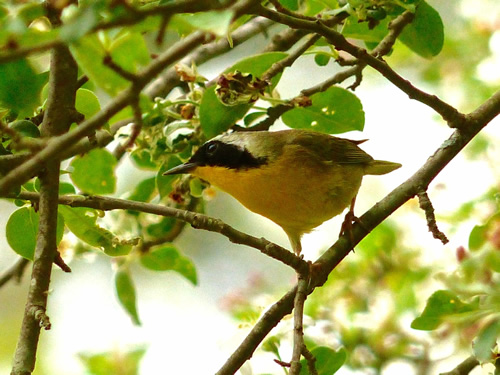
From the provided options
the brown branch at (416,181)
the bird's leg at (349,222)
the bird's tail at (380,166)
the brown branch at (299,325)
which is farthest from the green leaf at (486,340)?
the bird's tail at (380,166)

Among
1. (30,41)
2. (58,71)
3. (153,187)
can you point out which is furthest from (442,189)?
(30,41)

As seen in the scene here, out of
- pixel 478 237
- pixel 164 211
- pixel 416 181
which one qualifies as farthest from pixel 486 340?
pixel 416 181

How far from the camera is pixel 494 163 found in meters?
3.64

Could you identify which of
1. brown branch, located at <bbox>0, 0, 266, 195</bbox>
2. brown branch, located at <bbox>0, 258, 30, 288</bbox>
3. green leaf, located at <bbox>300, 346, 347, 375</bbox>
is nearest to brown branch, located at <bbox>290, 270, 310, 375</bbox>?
green leaf, located at <bbox>300, 346, 347, 375</bbox>

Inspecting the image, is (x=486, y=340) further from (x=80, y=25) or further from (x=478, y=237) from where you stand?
(x=80, y=25)

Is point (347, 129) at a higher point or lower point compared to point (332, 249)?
higher

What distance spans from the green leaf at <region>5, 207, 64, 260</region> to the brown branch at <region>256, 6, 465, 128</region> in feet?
3.46

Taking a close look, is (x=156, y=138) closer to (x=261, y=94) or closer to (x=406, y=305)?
(x=261, y=94)

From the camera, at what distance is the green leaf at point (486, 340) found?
1.84 meters

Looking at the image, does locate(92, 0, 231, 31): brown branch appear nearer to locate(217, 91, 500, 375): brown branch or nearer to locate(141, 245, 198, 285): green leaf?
locate(217, 91, 500, 375): brown branch

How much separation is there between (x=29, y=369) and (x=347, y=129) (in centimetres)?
162

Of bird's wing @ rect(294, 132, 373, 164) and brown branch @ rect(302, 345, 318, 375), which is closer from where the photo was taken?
brown branch @ rect(302, 345, 318, 375)

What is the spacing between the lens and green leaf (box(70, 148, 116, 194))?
2701mm

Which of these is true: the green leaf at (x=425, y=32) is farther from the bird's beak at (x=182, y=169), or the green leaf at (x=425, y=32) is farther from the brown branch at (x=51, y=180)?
the brown branch at (x=51, y=180)
